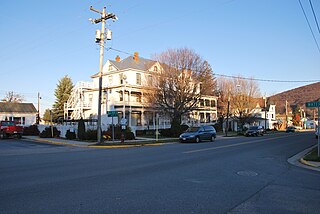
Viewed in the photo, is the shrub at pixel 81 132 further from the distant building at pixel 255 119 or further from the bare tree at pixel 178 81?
→ the distant building at pixel 255 119

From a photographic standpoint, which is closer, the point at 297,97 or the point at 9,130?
the point at 9,130

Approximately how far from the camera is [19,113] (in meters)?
56.7

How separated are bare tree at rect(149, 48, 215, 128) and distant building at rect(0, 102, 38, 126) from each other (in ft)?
108

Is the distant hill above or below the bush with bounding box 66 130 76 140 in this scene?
above

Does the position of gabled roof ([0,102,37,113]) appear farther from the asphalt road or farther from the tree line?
the asphalt road

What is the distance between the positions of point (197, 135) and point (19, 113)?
43.6 m

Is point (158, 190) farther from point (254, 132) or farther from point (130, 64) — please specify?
point (130, 64)

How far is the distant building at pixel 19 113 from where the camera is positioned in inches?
2183

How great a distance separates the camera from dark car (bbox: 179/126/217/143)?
2621 cm

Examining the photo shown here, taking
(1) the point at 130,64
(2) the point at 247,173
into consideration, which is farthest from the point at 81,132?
(2) the point at 247,173

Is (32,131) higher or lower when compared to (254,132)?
higher

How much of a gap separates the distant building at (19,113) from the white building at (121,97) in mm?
13975

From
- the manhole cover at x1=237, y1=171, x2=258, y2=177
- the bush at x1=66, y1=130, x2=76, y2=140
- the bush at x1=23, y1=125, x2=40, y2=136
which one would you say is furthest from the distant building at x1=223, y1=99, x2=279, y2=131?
the manhole cover at x1=237, y1=171, x2=258, y2=177

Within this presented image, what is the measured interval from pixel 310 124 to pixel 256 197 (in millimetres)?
123688
